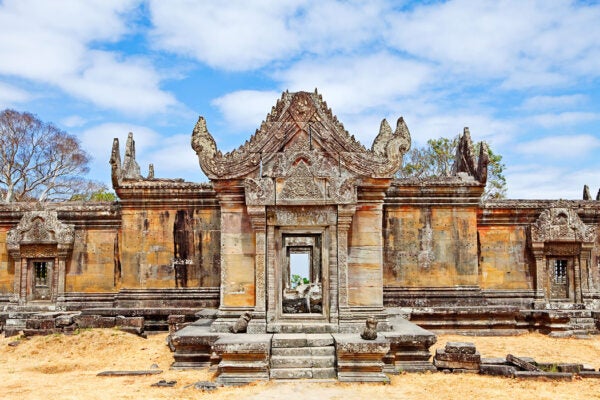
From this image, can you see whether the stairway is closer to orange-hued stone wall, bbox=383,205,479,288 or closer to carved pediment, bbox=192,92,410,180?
carved pediment, bbox=192,92,410,180

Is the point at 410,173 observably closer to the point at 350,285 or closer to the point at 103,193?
the point at 103,193

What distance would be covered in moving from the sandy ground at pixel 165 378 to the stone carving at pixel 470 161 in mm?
4613

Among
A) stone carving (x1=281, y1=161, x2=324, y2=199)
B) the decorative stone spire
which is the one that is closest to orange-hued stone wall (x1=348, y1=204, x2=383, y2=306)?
stone carving (x1=281, y1=161, x2=324, y2=199)

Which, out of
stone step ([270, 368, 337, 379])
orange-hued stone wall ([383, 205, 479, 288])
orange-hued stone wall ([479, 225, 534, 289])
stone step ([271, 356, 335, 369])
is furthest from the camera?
orange-hued stone wall ([479, 225, 534, 289])

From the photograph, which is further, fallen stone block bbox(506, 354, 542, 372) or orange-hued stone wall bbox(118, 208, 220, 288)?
orange-hued stone wall bbox(118, 208, 220, 288)

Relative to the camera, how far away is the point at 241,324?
1045cm

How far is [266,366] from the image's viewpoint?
927 cm

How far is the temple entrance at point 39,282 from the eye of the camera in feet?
53.3

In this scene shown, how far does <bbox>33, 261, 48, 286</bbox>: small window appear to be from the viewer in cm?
1639

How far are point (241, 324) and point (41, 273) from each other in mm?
8759

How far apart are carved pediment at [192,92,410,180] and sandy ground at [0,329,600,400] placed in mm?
3695

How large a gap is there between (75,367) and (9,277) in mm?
6468

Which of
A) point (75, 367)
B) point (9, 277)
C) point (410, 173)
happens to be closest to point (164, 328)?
point (75, 367)

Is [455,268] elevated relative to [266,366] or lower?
elevated
